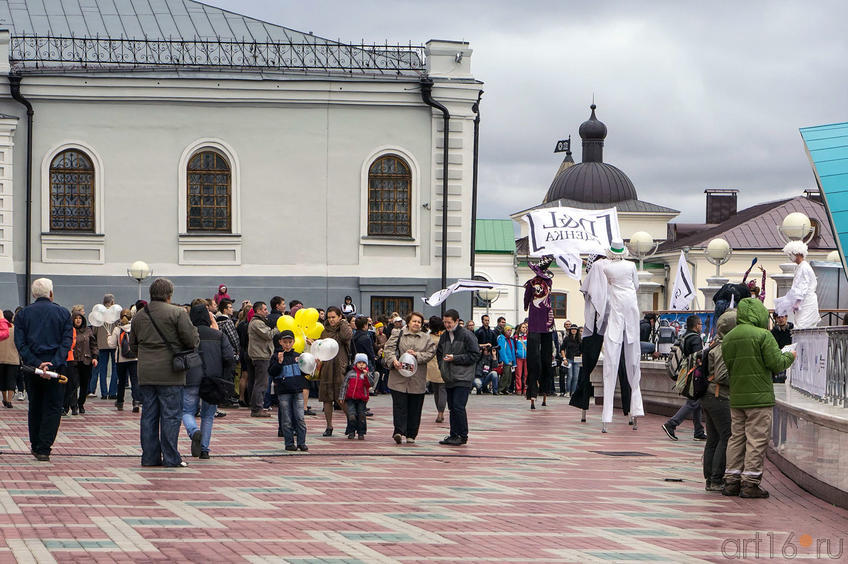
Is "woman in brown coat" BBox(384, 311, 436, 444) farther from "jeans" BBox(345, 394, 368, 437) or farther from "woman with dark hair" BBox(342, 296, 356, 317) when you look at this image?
"woman with dark hair" BBox(342, 296, 356, 317)

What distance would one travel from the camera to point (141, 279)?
29.6 metres

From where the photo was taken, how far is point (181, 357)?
42.7 feet

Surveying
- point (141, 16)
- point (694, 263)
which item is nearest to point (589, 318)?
point (141, 16)

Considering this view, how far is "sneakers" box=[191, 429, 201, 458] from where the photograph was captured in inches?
540

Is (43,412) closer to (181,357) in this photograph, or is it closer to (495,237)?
(181,357)

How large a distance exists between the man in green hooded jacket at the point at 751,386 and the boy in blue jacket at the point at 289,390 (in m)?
5.12

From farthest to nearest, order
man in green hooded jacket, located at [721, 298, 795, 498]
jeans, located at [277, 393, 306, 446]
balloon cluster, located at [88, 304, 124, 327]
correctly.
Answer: balloon cluster, located at [88, 304, 124, 327], jeans, located at [277, 393, 306, 446], man in green hooded jacket, located at [721, 298, 795, 498]

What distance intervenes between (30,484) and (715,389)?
6.20 meters

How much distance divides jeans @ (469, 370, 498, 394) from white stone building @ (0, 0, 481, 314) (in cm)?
229

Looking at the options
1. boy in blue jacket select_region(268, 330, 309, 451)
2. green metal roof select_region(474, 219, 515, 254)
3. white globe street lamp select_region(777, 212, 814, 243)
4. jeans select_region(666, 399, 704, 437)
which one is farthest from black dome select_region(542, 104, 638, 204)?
boy in blue jacket select_region(268, 330, 309, 451)

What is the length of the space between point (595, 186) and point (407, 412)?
271ft

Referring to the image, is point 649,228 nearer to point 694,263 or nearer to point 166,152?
point 694,263

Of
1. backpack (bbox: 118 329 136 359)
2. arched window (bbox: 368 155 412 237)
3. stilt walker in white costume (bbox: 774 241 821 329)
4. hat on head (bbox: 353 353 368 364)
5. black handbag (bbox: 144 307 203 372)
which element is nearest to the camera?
black handbag (bbox: 144 307 203 372)

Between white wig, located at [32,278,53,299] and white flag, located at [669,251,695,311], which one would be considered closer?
white wig, located at [32,278,53,299]
